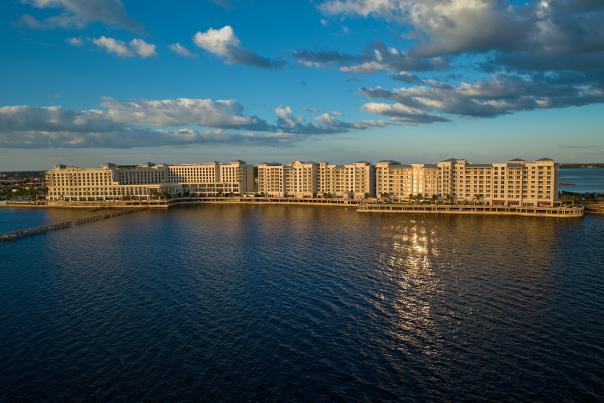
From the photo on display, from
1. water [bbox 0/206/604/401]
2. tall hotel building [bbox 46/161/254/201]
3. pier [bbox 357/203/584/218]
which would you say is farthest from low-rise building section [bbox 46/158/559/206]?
water [bbox 0/206/604/401]

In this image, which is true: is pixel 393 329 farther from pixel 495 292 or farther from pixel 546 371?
pixel 495 292

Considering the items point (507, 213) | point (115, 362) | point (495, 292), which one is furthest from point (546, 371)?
point (507, 213)

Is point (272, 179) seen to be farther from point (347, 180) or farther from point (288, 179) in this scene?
point (347, 180)

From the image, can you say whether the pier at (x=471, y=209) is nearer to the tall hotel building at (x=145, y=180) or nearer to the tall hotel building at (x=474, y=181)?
the tall hotel building at (x=474, y=181)

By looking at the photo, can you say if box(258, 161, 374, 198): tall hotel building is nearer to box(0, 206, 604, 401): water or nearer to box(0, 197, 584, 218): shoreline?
box(0, 197, 584, 218): shoreline

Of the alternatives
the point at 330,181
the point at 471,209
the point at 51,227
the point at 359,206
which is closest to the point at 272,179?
the point at 330,181

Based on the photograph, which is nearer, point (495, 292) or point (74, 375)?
point (74, 375)

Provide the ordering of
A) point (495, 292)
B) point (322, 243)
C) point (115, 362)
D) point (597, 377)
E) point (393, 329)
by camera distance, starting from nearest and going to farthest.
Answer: point (597, 377) < point (115, 362) < point (393, 329) < point (495, 292) < point (322, 243)
